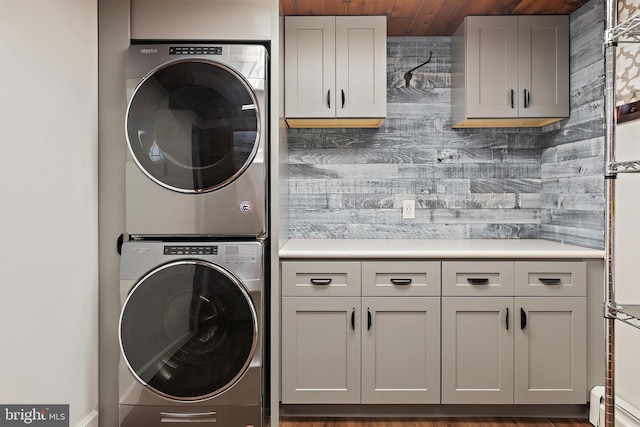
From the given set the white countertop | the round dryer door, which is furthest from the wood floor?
the white countertop

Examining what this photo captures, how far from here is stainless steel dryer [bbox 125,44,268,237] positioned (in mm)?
1938

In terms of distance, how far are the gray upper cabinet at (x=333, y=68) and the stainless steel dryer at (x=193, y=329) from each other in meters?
1.08

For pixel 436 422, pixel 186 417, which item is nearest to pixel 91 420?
pixel 186 417

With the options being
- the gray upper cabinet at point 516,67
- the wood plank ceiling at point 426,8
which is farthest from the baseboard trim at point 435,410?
the wood plank ceiling at point 426,8

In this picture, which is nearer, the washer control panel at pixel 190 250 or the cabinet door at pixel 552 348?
the washer control panel at pixel 190 250

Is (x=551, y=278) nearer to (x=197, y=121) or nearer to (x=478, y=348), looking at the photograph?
(x=478, y=348)

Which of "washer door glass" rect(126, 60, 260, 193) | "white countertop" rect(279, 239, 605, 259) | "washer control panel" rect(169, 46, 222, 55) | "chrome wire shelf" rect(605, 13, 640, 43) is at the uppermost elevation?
"washer control panel" rect(169, 46, 222, 55)

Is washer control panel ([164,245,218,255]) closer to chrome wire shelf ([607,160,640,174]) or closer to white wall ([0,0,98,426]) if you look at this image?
white wall ([0,0,98,426])

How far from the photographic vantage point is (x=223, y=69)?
1945mm

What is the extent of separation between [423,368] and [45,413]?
5.51 feet

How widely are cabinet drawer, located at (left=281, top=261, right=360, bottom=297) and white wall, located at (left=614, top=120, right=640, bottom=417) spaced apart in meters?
1.22

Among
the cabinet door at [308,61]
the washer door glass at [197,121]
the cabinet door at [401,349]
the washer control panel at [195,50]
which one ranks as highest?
the cabinet door at [308,61]

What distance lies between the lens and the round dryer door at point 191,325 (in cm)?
192

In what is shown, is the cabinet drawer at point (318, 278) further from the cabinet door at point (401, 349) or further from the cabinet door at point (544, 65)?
the cabinet door at point (544, 65)
